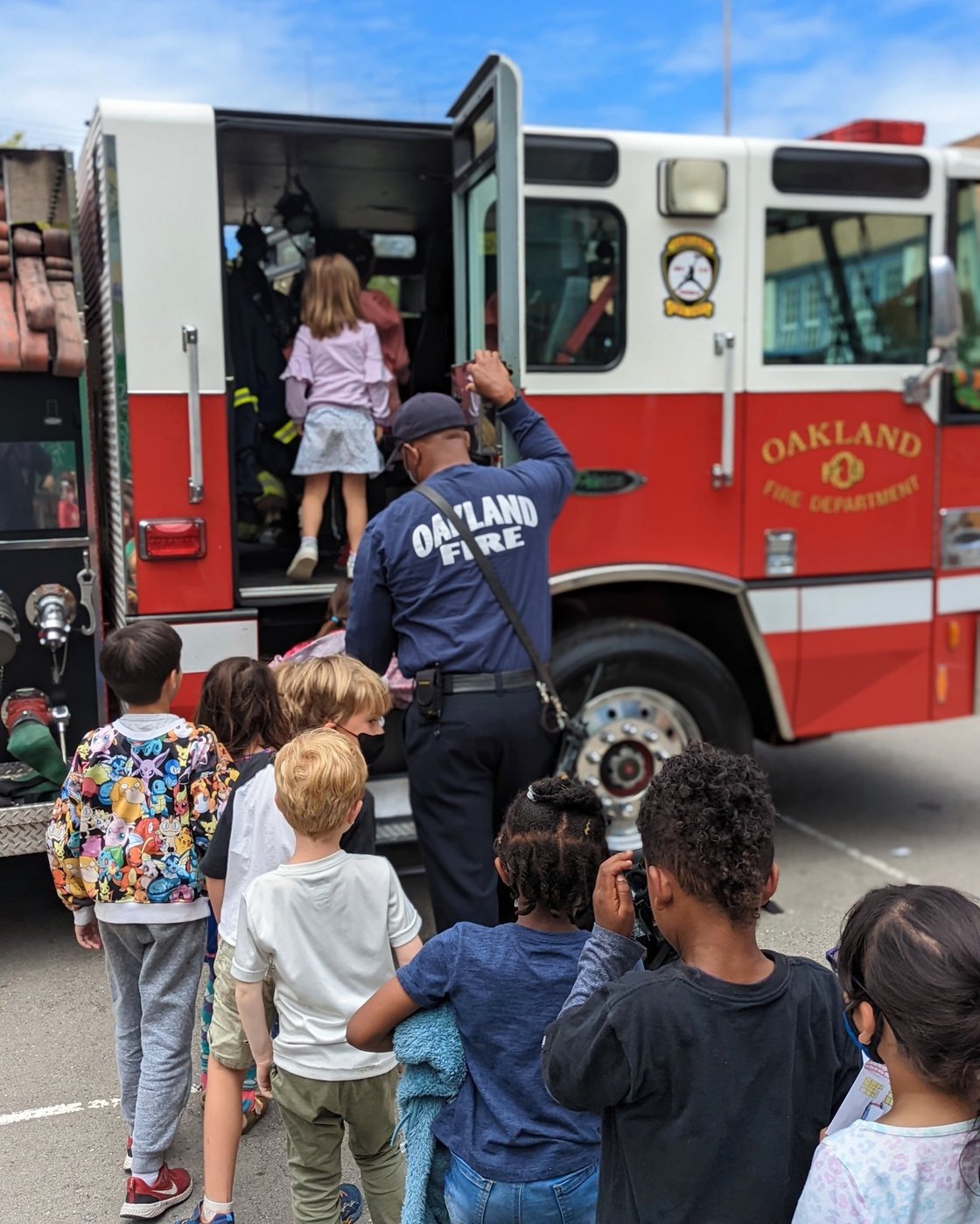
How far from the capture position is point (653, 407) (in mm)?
4621

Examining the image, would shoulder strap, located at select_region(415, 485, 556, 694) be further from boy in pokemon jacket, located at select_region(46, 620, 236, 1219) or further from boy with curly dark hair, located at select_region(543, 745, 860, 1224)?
boy with curly dark hair, located at select_region(543, 745, 860, 1224)

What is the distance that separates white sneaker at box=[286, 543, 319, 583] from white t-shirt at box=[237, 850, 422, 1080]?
2.29 meters

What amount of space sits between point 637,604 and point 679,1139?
11.4 feet

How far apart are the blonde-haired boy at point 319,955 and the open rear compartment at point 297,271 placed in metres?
2.03

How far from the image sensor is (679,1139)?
1532 millimetres

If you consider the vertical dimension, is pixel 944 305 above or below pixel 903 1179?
above

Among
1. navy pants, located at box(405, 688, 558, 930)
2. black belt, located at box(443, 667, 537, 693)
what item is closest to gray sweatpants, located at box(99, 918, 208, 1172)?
navy pants, located at box(405, 688, 558, 930)

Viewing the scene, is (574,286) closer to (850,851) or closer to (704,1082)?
(850,851)

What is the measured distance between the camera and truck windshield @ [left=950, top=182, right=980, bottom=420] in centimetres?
498

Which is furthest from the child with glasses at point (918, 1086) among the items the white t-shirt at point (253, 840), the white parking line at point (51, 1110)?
the white parking line at point (51, 1110)

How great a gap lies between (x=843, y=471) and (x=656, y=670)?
1.11 meters

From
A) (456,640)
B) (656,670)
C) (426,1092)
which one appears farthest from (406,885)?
(426,1092)

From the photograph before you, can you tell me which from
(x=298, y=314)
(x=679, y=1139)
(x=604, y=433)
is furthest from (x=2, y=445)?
(x=679, y=1139)

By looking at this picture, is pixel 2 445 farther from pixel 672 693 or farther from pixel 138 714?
pixel 672 693
